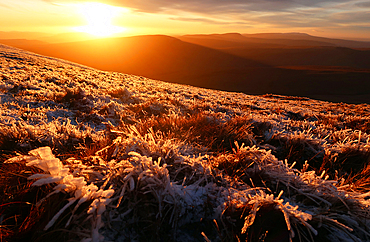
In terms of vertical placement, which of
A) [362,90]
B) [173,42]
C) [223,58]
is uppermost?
[173,42]

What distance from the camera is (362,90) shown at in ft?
173

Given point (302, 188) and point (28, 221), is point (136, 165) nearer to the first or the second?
point (28, 221)

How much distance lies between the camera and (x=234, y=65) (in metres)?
105

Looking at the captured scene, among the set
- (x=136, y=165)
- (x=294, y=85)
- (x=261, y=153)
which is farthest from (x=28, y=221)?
(x=294, y=85)

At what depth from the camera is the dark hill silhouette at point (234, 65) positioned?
5834 cm

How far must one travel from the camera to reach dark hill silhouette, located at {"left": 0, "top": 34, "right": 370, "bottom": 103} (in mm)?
58344

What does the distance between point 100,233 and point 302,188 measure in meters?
1.52

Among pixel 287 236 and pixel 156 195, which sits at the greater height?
pixel 156 195

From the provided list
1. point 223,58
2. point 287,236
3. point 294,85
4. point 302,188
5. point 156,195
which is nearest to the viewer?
point 287,236

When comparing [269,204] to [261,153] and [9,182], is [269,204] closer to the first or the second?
[261,153]

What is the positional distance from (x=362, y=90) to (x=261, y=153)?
69047 millimetres

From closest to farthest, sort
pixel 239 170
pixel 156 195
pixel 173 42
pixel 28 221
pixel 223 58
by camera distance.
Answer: pixel 28 221 → pixel 156 195 → pixel 239 170 → pixel 223 58 → pixel 173 42

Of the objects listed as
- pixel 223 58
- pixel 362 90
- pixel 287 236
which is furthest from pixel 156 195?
pixel 223 58

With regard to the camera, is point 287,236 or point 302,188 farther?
point 302,188
